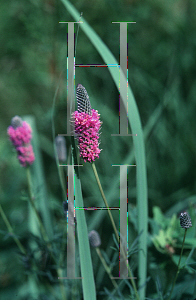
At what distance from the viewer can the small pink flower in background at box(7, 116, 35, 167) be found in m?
0.52

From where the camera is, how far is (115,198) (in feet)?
2.89

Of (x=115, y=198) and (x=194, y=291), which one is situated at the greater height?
(x=115, y=198)

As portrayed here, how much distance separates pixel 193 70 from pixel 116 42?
32cm

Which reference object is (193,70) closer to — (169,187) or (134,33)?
(134,33)

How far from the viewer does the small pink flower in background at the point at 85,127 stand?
37 centimetres

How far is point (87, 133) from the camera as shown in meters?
0.38

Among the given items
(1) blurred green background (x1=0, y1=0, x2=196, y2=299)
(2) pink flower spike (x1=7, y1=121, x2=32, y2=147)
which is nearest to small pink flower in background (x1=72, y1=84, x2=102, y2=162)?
(2) pink flower spike (x1=7, y1=121, x2=32, y2=147)

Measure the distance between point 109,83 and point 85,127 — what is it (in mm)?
658

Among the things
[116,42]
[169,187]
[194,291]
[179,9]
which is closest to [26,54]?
[116,42]

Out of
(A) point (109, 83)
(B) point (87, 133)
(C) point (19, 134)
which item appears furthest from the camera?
(A) point (109, 83)

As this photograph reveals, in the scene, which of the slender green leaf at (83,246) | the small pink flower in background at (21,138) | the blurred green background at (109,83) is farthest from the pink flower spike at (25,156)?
the blurred green background at (109,83)

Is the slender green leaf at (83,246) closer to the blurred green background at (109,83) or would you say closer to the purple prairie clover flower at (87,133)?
the purple prairie clover flower at (87,133)

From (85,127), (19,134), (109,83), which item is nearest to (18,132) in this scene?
(19,134)

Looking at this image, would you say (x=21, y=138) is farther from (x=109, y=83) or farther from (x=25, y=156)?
(x=109, y=83)
